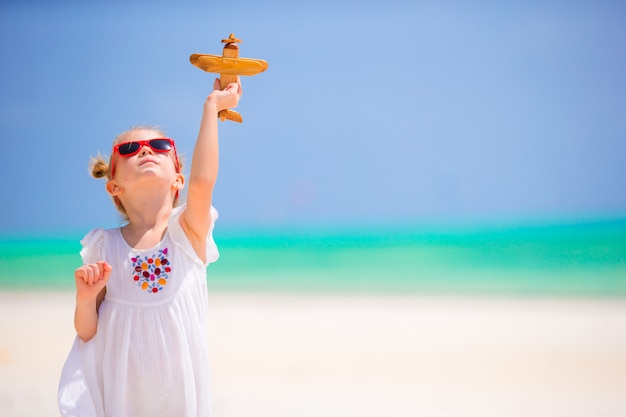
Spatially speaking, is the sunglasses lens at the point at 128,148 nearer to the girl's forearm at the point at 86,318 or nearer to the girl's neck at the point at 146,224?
the girl's neck at the point at 146,224

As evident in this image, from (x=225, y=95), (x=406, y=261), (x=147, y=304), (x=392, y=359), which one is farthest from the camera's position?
(x=406, y=261)

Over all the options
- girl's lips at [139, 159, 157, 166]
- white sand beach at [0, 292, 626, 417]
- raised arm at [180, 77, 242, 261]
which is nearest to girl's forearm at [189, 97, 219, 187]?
raised arm at [180, 77, 242, 261]

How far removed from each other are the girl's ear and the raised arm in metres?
0.31

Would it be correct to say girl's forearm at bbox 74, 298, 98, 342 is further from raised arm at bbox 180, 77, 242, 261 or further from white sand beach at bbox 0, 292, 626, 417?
white sand beach at bbox 0, 292, 626, 417

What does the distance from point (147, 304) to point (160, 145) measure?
1.96 feet

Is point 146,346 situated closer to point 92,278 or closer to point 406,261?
point 92,278

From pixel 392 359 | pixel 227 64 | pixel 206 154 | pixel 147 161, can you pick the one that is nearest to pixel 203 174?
pixel 206 154

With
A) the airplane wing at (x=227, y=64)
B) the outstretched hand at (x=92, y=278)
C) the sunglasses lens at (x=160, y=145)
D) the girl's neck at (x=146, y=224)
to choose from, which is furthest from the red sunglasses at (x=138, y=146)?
the outstretched hand at (x=92, y=278)

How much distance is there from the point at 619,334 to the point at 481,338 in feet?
4.21

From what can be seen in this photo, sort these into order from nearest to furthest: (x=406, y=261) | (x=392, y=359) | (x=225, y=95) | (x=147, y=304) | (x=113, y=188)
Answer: (x=147, y=304), (x=225, y=95), (x=113, y=188), (x=392, y=359), (x=406, y=261)

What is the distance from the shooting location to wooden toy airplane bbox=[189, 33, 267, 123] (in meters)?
2.28

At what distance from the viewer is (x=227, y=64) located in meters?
2.32

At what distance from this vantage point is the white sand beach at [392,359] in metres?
4.05

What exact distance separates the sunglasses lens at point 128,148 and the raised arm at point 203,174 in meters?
0.32
